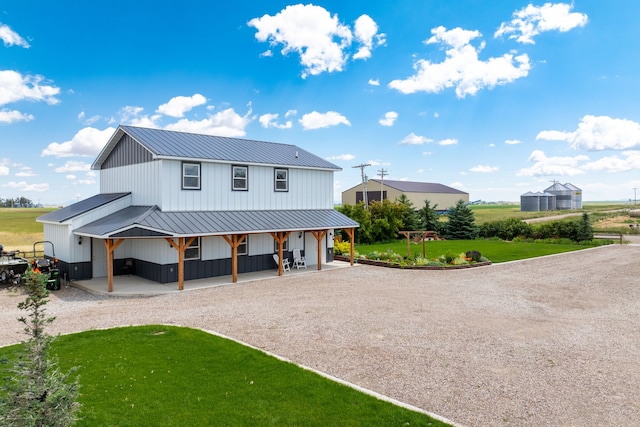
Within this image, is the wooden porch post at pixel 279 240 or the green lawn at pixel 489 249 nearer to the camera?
the wooden porch post at pixel 279 240

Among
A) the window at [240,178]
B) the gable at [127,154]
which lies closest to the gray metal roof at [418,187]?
the window at [240,178]

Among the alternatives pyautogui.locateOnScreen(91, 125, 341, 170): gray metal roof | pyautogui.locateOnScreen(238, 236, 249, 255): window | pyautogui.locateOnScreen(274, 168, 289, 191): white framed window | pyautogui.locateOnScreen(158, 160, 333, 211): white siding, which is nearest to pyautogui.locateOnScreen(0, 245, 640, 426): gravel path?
pyautogui.locateOnScreen(238, 236, 249, 255): window

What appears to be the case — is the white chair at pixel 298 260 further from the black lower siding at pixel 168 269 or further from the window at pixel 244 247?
the window at pixel 244 247

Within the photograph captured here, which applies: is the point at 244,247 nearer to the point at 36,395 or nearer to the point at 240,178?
the point at 240,178

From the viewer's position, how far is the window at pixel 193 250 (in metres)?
16.7

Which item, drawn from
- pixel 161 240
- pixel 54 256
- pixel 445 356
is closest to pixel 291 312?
pixel 445 356

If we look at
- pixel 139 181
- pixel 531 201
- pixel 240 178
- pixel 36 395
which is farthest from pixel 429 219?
pixel 531 201

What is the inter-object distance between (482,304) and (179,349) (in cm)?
899

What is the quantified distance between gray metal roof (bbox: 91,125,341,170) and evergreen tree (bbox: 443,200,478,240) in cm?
1696

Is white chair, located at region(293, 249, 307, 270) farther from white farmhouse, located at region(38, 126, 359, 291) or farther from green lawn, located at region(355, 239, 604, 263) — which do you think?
green lawn, located at region(355, 239, 604, 263)

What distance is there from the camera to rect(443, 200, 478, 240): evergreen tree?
34.9 metres

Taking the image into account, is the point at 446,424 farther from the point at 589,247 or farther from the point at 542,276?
the point at 589,247

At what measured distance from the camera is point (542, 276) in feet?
58.3

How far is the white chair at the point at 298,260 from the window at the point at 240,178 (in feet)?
13.1
